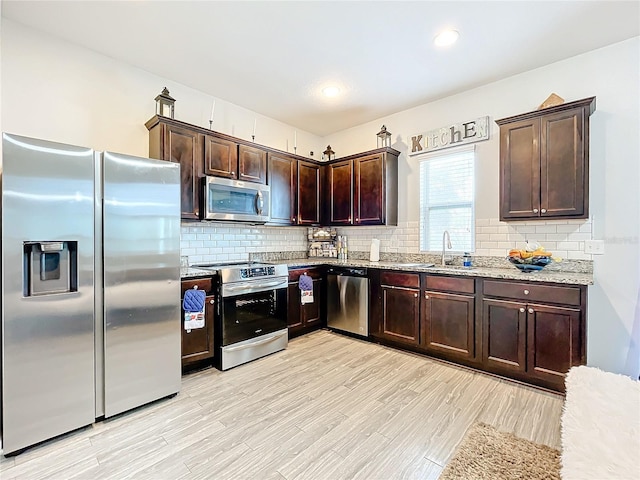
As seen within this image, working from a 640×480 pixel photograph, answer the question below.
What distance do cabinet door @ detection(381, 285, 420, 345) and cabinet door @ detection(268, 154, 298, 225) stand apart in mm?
1589

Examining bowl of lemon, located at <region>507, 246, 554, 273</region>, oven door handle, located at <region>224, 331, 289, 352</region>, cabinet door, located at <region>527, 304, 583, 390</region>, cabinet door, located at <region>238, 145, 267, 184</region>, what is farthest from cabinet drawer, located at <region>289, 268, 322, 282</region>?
cabinet door, located at <region>527, 304, 583, 390</region>

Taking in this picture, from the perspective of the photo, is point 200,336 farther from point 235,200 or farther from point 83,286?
point 235,200

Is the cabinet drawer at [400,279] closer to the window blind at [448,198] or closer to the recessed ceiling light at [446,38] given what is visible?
the window blind at [448,198]

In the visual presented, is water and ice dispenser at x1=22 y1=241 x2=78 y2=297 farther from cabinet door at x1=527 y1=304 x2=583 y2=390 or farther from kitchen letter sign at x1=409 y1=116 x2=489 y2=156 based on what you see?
kitchen letter sign at x1=409 y1=116 x2=489 y2=156

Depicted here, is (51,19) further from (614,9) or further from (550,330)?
(550,330)

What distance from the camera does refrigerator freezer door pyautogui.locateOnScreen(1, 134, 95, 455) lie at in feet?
5.97

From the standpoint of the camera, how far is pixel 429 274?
3.23 metres

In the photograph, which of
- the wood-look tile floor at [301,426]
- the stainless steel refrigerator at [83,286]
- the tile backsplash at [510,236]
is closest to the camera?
the wood-look tile floor at [301,426]

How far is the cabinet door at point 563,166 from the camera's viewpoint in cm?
261

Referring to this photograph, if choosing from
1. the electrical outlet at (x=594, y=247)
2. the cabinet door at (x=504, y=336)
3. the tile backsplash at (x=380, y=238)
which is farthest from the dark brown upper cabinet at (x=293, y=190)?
the electrical outlet at (x=594, y=247)

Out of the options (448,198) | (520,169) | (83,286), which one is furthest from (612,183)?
(83,286)

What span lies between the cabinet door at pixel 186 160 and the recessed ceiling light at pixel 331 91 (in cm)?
151

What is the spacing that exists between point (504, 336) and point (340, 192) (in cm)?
267

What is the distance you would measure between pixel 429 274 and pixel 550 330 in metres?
1.10
